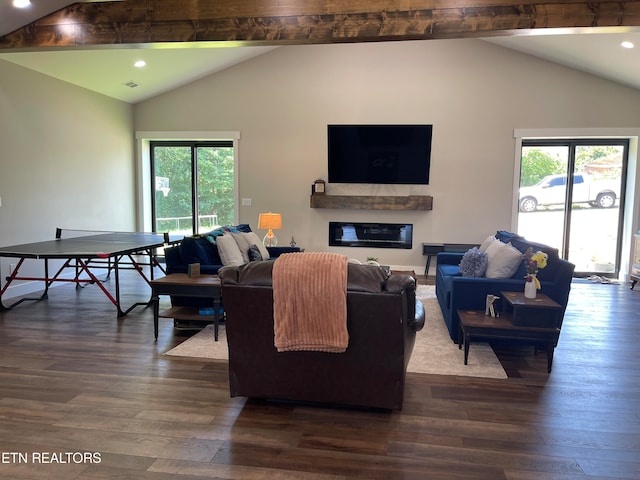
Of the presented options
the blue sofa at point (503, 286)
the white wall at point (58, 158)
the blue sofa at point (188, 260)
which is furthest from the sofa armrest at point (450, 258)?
the white wall at point (58, 158)

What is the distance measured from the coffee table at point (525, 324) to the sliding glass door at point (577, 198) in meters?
4.39

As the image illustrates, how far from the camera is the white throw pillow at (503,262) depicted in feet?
12.6

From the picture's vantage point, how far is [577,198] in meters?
7.22

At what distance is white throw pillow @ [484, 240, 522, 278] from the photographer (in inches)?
151

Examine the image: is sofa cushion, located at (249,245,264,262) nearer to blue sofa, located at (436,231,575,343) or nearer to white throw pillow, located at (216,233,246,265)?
white throw pillow, located at (216,233,246,265)

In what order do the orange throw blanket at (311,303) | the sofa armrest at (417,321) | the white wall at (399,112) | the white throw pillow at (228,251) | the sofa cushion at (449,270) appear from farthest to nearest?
1. the white wall at (399,112)
2. the sofa cushion at (449,270)
3. the white throw pillow at (228,251)
4. the sofa armrest at (417,321)
5. the orange throw blanket at (311,303)

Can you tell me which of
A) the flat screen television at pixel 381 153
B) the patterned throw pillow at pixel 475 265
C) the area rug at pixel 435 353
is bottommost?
the area rug at pixel 435 353

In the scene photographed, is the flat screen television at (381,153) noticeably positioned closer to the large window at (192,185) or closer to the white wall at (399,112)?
the white wall at (399,112)

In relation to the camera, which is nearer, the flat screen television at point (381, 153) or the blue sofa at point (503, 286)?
the blue sofa at point (503, 286)

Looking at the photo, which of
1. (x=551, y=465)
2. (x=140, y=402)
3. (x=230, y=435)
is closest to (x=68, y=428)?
(x=140, y=402)

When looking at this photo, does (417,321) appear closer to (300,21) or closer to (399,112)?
(300,21)

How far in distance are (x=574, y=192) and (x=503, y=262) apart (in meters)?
4.34

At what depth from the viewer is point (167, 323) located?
446 cm

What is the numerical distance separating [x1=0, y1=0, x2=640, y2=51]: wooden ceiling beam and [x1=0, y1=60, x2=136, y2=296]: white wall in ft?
4.30
